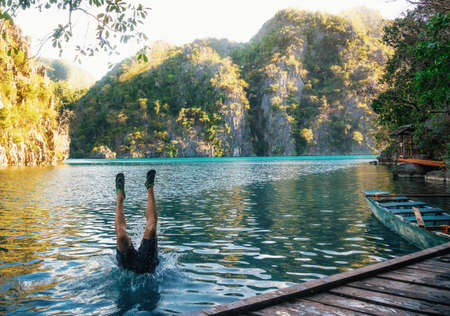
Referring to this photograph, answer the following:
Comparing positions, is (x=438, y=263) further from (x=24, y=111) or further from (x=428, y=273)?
(x=24, y=111)

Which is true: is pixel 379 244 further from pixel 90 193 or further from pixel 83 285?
pixel 90 193

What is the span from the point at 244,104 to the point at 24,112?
11020 centimetres

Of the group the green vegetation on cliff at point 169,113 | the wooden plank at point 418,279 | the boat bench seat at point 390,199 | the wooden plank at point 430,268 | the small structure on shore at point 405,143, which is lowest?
the boat bench seat at point 390,199

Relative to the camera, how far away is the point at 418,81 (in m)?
8.83

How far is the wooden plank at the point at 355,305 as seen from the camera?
13.7ft

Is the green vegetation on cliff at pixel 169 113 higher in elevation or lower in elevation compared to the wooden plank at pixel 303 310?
higher

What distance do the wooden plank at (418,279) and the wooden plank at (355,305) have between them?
1.19 metres

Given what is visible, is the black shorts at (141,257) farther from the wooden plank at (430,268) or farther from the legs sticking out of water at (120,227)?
the wooden plank at (430,268)

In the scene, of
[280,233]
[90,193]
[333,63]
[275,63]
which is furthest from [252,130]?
[280,233]

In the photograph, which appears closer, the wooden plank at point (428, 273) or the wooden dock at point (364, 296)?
the wooden dock at point (364, 296)

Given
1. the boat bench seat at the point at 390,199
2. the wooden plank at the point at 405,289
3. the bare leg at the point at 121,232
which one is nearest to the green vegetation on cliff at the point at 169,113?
the boat bench seat at the point at 390,199

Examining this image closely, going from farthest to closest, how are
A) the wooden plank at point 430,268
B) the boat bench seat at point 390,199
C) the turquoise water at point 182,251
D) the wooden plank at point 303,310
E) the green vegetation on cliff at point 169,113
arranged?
the green vegetation on cliff at point 169,113
the boat bench seat at point 390,199
the turquoise water at point 182,251
the wooden plank at point 430,268
the wooden plank at point 303,310

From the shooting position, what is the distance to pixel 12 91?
193 ft

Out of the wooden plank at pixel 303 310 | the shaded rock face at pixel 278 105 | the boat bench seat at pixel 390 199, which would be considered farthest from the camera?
the shaded rock face at pixel 278 105
